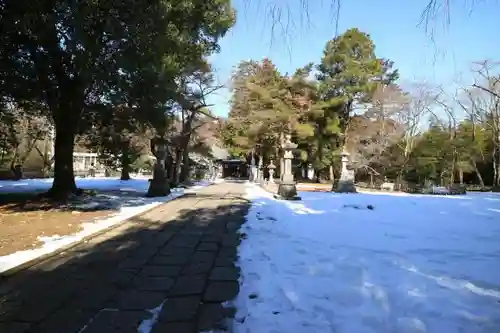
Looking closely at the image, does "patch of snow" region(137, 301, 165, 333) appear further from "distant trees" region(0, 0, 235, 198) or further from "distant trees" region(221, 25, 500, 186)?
"distant trees" region(221, 25, 500, 186)

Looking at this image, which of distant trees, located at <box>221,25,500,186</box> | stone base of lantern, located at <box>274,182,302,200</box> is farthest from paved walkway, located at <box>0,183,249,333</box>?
distant trees, located at <box>221,25,500,186</box>

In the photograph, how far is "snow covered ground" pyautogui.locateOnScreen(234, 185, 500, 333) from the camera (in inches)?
109

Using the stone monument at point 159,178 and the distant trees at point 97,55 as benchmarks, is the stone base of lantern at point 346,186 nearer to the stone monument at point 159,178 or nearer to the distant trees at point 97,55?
the stone monument at point 159,178

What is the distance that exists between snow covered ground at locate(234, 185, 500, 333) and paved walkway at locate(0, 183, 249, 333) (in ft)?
0.92

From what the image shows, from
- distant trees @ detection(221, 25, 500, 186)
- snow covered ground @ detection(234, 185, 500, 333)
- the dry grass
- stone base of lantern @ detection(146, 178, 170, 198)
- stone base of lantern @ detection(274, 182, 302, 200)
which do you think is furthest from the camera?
distant trees @ detection(221, 25, 500, 186)

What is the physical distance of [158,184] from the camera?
1470 centimetres

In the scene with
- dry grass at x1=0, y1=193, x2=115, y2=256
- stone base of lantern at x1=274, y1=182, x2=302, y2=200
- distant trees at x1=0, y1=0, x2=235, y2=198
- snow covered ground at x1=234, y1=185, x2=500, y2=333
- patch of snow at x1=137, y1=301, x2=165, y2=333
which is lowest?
dry grass at x1=0, y1=193, x2=115, y2=256

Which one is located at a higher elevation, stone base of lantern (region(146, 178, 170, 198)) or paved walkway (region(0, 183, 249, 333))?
stone base of lantern (region(146, 178, 170, 198))

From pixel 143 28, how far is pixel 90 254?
3692 mm

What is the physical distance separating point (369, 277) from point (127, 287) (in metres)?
2.36

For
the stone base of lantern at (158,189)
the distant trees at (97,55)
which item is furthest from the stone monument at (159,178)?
the distant trees at (97,55)

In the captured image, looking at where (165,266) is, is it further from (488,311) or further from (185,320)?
(488,311)

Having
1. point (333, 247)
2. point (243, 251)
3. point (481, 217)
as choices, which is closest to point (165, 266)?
point (243, 251)

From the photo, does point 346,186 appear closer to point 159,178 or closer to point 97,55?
point 159,178
